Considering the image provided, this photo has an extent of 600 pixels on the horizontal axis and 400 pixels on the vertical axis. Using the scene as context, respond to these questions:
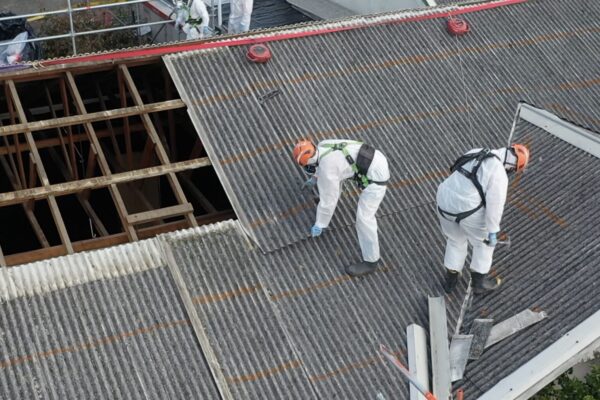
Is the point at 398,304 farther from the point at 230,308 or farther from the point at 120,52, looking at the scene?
the point at 120,52

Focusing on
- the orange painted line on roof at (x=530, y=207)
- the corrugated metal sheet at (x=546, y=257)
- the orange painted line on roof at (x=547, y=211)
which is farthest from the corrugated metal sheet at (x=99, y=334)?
the orange painted line on roof at (x=547, y=211)

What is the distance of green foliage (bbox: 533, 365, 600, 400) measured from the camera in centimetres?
930

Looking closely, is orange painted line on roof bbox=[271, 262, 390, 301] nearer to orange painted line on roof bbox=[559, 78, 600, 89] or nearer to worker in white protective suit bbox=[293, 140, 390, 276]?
worker in white protective suit bbox=[293, 140, 390, 276]

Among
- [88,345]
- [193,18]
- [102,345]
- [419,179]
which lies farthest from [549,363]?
[193,18]

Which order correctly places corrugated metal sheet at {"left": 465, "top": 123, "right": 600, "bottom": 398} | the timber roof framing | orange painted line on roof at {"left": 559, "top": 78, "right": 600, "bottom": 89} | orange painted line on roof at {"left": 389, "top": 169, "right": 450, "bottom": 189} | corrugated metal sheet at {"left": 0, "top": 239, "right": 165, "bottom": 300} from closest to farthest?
corrugated metal sheet at {"left": 0, "top": 239, "right": 165, "bottom": 300} < corrugated metal sheet at {"left": 465, "top": 123, "right": 600, "bottom": 398} < the timber roof framing < orange painted line on roof at {"left": 389, "top": 169, "right": 450, "bottom": 189} < orange painted line on roof at {"left": 559, "top": 78, "right": 600, "bottom": 89}

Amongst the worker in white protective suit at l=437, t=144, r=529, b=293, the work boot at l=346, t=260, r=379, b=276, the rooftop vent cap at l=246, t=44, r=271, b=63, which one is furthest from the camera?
the rooftop vent cap at l=246, t=44, r=271, b=63

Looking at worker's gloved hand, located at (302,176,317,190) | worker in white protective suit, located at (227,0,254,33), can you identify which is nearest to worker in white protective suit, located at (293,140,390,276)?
worker's gloved hand, located at (302,176,317,190)

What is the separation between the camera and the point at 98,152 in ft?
34.6

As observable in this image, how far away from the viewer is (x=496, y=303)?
29.9 feet

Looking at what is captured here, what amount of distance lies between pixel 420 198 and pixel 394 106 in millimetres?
1768

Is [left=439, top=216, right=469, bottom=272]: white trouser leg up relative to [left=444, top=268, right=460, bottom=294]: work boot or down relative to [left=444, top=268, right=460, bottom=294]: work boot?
up

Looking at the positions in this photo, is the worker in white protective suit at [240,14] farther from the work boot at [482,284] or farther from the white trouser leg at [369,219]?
the work boot at [482,284]

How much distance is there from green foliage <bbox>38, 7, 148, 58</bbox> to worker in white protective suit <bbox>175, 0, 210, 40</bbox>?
3.21 metres

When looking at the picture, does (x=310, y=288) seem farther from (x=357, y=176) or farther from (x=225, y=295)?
(x=357, y=176)
